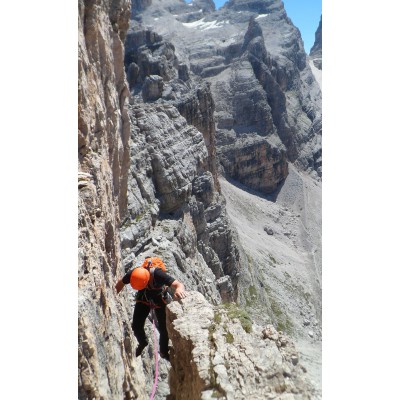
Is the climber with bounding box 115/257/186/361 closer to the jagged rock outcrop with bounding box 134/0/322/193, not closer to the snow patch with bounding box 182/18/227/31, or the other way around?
the jagged rock outcrop with bounding box 134/0/322/193

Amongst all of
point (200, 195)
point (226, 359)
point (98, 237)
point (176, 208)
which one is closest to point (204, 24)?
point (200, 195)

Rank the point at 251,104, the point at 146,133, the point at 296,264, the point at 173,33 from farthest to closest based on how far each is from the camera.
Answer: the point at 173,33, the point at 251,104, the point at 296,264, the point at 146,133

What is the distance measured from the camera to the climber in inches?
372

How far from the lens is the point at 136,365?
42.4 ft

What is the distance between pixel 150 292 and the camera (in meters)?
10.1

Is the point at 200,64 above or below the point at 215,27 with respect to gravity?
below

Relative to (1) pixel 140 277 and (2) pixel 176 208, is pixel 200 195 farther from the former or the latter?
(1) pixel 140 277

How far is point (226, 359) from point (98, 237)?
15.6 ft

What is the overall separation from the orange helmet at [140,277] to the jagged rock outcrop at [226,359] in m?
0.82

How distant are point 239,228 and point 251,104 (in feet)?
174

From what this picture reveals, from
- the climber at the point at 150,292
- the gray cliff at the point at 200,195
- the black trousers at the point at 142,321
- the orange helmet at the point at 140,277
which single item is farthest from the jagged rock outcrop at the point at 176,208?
the orange helmet at the point at 140,277

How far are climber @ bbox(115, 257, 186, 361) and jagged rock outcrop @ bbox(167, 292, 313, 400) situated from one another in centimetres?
57
